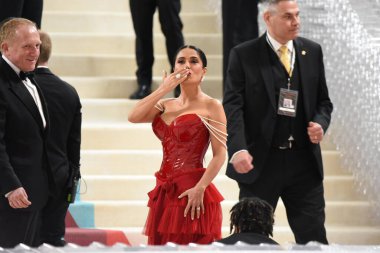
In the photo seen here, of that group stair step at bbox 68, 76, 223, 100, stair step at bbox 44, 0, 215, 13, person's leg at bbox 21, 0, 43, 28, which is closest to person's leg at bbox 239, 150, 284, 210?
person's leg at bbox 21, 0, 43, 28

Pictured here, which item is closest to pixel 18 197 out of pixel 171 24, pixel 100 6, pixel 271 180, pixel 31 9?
pixel 271 180

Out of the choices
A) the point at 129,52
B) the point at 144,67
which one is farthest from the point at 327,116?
the point at 129,52

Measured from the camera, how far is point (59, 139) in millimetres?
4828

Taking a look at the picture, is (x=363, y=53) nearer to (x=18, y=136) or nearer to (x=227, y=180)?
(x=227, y=180)

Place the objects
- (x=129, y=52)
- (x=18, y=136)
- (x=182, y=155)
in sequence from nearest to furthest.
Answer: (x=18, y=136) → (x=182, y=155) → (x=129, y=52)

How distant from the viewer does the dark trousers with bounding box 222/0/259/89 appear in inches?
Answer: 282

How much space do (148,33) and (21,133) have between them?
309 cm

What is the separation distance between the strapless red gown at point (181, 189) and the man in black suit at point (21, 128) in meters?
0.57

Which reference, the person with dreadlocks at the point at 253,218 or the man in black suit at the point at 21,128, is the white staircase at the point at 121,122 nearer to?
the man in black suit at the point at 21,128

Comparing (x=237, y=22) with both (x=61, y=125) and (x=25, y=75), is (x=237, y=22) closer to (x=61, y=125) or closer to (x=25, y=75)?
(x=61, y=125)

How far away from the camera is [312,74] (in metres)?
5.04

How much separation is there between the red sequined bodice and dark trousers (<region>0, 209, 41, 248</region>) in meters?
0.69

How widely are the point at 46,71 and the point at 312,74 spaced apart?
50.6 inches

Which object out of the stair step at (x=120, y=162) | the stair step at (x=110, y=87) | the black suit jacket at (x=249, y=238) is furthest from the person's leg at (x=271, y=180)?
the stair step at (x=110, y=87)
